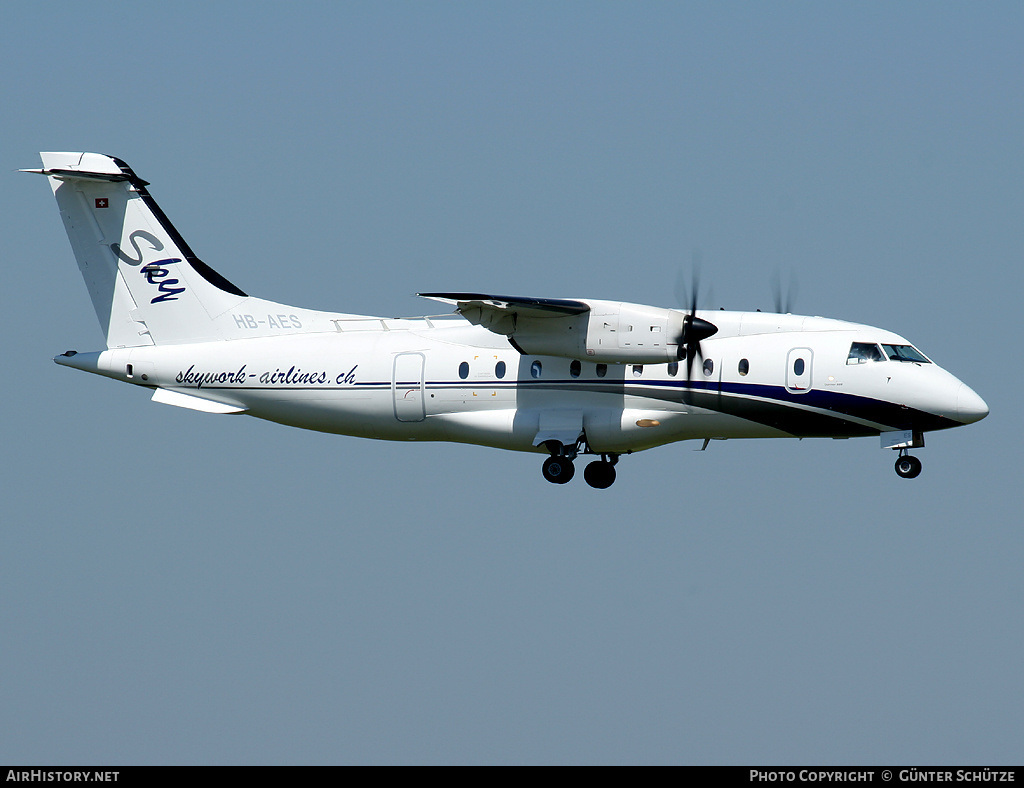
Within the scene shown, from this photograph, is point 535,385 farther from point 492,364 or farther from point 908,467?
point 908,467

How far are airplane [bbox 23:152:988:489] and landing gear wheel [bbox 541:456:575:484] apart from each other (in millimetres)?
25

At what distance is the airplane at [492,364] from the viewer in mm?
27203

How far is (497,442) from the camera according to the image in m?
28.7

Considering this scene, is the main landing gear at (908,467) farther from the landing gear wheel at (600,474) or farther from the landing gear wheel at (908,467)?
the landing gear wheel at (600,474)

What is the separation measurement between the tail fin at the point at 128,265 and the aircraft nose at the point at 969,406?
14.2 meters

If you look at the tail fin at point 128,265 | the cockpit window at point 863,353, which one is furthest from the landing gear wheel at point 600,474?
the tail fin at point 128,265

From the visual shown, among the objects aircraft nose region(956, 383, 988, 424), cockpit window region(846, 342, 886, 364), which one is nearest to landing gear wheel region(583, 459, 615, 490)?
cockpit window region(846, 342, 886, 364)

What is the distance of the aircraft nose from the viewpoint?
26922 mm

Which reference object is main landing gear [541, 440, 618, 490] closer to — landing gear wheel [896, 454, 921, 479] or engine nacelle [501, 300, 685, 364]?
engine nacelle [501, 300, 685, 364]

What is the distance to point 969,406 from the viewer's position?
88.4ft

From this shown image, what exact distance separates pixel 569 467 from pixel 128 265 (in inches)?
402
